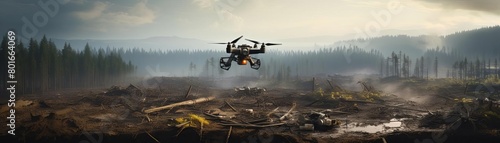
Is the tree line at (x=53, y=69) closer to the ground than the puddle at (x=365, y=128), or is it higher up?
higher up

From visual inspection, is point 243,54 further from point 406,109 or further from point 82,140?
point 406,109

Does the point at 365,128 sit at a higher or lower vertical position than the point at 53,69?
lower

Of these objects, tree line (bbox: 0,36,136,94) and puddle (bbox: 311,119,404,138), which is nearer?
puddle (bbox: 311,119,404,138)

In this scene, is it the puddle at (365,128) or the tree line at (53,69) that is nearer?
the puddle at (365,128)

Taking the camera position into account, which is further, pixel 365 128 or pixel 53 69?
pixel 53 69

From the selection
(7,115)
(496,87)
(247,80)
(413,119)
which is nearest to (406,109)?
(413,119)
